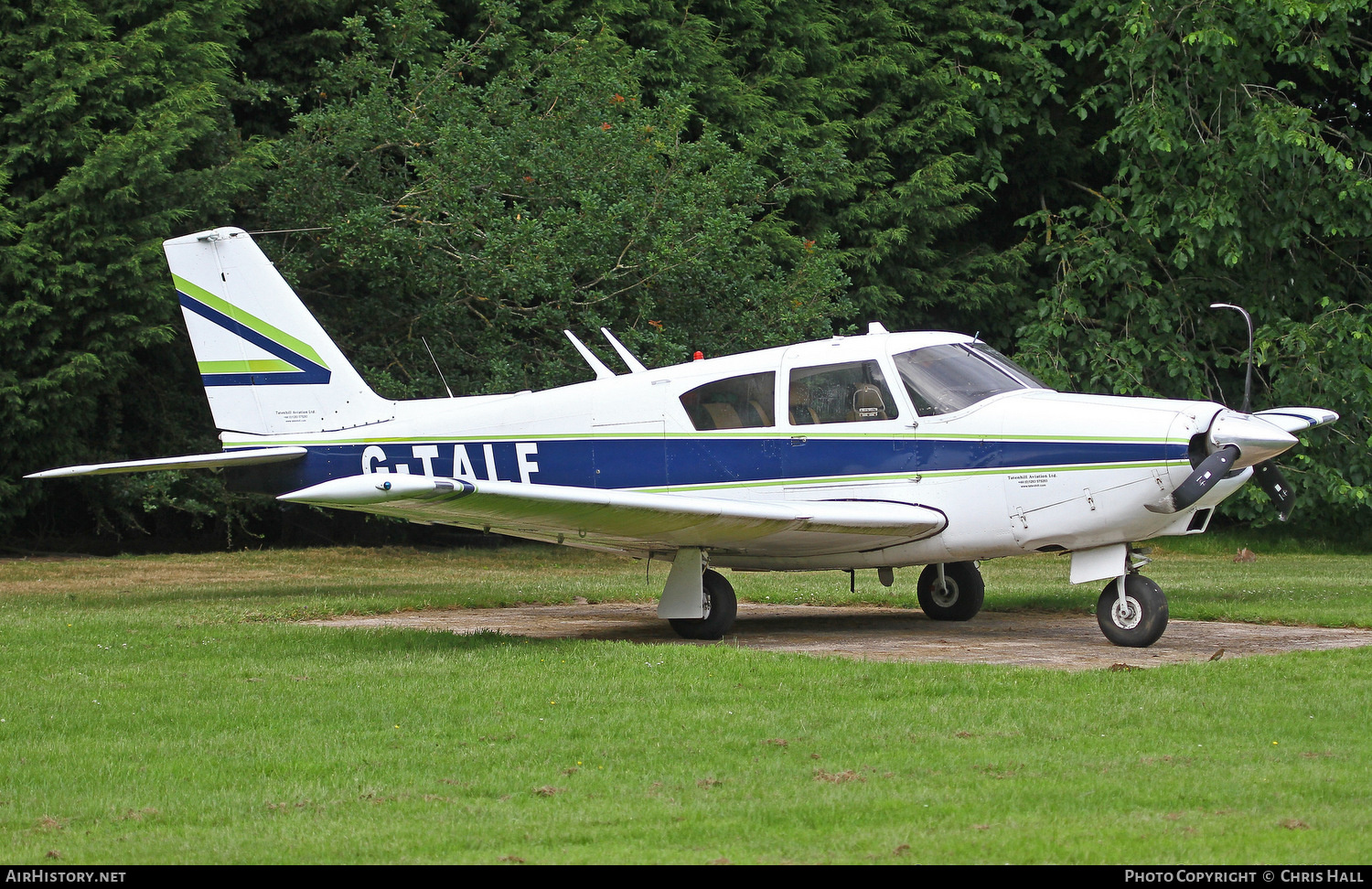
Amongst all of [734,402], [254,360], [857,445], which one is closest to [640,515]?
[734,402]

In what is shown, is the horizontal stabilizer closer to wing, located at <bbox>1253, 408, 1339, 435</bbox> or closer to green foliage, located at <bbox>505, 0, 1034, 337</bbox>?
wing, located at <bbox>1253, 408, 1339, 435</bbox>

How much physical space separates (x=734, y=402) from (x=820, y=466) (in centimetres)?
90

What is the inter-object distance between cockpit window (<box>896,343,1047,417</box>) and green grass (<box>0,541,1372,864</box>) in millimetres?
2425

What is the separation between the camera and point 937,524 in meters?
9.84

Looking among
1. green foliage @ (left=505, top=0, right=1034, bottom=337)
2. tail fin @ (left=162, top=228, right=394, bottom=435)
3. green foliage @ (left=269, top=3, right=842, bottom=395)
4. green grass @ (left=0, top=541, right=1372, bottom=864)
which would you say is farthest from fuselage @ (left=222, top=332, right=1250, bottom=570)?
green foliage @ (left=505, top=0, right=1034, bottom=337)

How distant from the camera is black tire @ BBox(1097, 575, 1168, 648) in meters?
9.24

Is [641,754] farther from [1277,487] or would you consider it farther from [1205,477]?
[1277,487]

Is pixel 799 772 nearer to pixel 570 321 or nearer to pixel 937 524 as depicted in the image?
pixel 937 524

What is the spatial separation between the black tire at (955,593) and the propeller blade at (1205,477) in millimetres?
2916

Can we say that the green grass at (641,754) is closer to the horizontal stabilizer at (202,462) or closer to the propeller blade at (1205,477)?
the propeller blade at (1205,477)

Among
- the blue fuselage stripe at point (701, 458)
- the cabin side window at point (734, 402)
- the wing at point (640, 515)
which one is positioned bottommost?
the wing at point (640, 515)

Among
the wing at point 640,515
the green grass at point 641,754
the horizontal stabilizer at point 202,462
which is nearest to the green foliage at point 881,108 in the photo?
the horizontal stabilizer at point 202,462

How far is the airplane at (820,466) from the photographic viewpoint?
9.09 m

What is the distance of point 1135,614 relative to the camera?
9.36 metres
